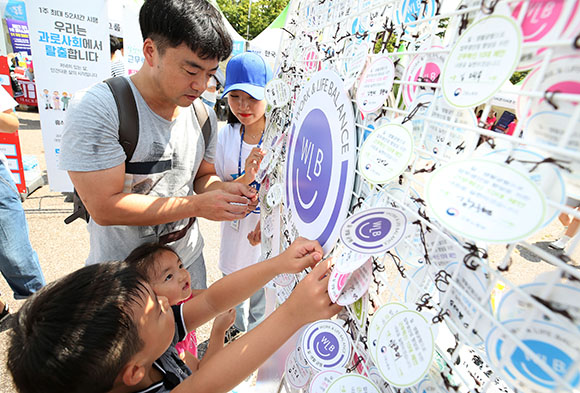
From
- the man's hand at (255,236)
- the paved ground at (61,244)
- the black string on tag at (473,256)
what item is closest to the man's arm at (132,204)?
the man's hand at (255,236)

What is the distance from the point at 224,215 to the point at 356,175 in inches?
23.6

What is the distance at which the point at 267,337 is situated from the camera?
631 mm

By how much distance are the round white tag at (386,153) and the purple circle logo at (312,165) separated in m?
0.20

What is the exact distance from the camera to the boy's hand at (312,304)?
24.2 inches

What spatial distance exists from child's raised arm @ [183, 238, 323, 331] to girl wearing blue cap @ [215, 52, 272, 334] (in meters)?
0.56

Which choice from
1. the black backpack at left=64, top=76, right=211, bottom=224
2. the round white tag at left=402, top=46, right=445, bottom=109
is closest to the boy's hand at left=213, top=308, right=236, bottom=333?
the black backpack at left=64, top=76, right=211, bottom=224

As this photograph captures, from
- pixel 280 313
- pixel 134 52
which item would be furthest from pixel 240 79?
pixel 134 52

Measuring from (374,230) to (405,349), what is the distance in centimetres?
17

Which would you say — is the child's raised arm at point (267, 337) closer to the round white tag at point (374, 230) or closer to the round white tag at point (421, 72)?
the round white tag at point (374, 230)

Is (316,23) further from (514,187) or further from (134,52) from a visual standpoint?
(134,52)

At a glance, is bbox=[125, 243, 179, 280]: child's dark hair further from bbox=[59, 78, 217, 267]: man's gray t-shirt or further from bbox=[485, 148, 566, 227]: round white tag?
bbox=[485, 148, 566, 227]: round white tag

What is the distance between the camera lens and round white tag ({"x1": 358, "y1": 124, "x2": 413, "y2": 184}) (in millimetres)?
441

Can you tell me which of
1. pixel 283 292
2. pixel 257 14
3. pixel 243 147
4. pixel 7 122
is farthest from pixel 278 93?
pixel 257 14

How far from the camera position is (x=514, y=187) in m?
0.28
